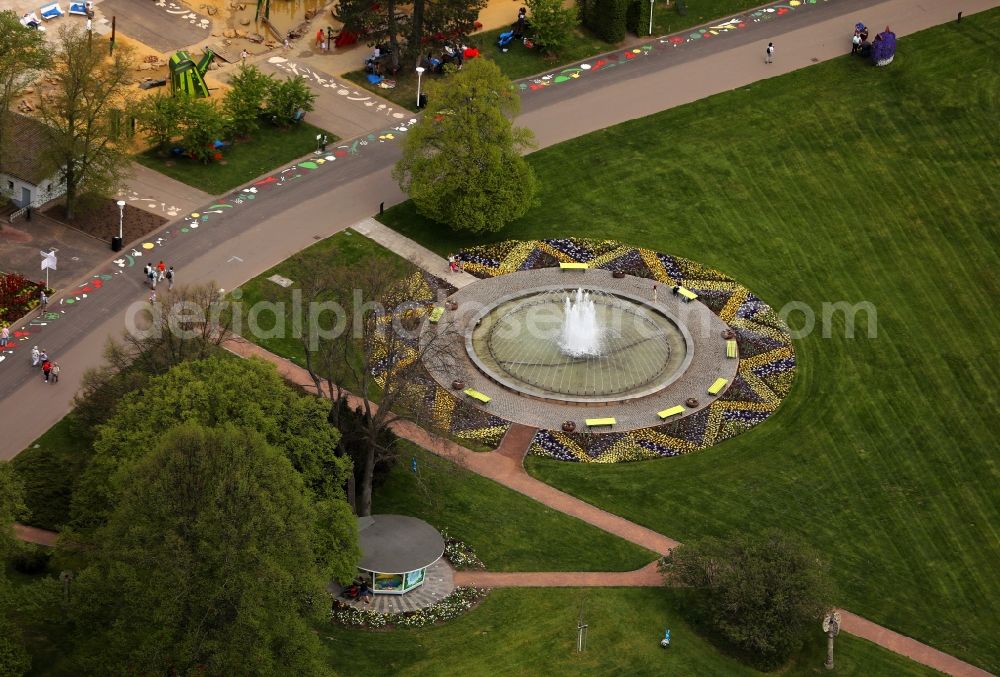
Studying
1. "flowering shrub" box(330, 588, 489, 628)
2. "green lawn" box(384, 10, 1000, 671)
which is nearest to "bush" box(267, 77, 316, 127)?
"green lawn" box(384, 10, 1000, 671)

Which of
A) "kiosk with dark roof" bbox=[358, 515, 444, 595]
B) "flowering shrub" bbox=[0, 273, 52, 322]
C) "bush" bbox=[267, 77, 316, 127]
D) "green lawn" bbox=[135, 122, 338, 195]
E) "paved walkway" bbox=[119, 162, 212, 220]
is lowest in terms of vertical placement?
"kiosk with dark roof" bbox=[358, 515, 444, 595]

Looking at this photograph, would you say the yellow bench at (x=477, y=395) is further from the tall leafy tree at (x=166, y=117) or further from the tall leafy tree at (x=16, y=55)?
the tall leafy tree at (x=16, y=55)

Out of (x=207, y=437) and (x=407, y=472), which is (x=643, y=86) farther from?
(x=207, y=437)

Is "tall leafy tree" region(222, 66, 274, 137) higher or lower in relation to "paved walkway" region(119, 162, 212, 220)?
higher

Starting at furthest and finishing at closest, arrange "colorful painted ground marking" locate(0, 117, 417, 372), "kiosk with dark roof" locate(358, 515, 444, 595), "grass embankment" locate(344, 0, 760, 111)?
"grass embankment" locate(344, 0, 760, 111)
"colorful painted ground marking" locate(0, 117, 417, 372)
"kiosk with dark roof" locate(358, 515, 444, 595)

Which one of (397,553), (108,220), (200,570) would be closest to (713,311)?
(397,553)

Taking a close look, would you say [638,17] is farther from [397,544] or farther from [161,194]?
[397,544]

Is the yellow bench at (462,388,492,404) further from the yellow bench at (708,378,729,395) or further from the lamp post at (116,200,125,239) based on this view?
the lamp post at (116,200,125,239)
